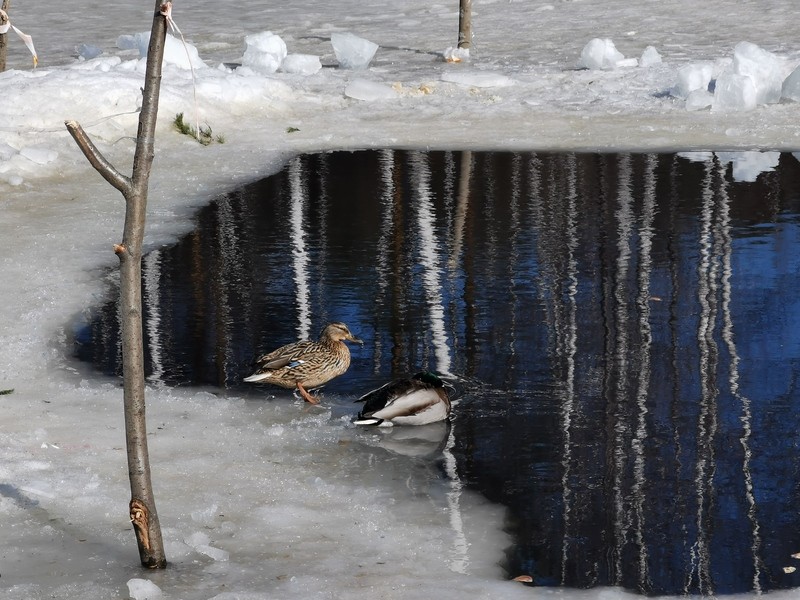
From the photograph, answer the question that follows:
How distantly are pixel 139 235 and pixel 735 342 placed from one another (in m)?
4.61

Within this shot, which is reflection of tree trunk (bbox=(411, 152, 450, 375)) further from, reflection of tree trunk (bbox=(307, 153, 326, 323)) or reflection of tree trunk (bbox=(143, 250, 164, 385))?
reflection of tree trunk (bbox=(143, 250, 164, 385))

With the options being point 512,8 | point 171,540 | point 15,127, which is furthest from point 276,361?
point 512,8

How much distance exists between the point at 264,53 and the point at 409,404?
1624 cm

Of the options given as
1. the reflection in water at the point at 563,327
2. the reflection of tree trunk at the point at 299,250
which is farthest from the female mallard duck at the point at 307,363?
the reflection of tree trunk at the point at 299,250

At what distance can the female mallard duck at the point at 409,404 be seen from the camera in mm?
6863

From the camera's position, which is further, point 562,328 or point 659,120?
point 659,120

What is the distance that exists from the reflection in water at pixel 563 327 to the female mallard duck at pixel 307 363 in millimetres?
166

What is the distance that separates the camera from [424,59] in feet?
76.2

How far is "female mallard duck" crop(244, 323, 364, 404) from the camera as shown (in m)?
7.44

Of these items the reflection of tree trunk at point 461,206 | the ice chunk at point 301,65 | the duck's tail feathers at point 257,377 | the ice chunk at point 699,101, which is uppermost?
the ice chunk at point 301,65

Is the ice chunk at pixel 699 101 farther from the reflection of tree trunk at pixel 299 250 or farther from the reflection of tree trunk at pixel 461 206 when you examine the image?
the reflection of tree trunk at pixel 299 250

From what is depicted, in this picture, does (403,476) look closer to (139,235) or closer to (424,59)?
(139,235)

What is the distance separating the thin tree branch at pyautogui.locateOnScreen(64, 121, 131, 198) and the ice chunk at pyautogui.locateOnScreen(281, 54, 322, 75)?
17.1 meters

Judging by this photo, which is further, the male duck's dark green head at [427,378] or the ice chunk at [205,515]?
the male duck's dark green head at [427,378]
